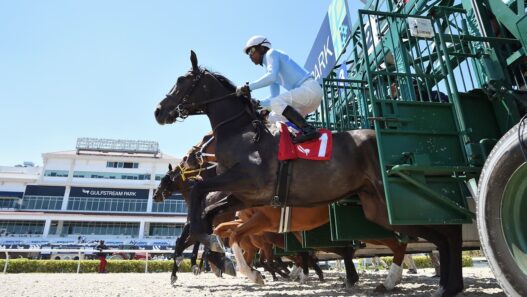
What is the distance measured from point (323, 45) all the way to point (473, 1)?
7.97 metres

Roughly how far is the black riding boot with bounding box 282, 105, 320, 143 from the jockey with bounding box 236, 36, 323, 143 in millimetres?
87

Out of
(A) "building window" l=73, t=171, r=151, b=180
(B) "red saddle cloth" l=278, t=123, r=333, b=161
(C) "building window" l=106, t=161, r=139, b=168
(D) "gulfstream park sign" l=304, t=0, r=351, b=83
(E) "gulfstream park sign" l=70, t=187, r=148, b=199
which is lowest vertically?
(B) "red saddle cloth" l=278, t=123, r=333, b=161

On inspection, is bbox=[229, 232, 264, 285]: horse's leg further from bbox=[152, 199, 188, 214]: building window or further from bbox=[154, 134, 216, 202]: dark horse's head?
bbox=[152, 199, 188, 214]: building window

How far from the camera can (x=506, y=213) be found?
7.97 feet

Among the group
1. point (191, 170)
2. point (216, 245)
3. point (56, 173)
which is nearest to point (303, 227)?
point (216, 245)

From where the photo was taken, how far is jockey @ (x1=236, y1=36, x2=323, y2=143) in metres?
4.79

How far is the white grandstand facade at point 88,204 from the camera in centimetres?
5216

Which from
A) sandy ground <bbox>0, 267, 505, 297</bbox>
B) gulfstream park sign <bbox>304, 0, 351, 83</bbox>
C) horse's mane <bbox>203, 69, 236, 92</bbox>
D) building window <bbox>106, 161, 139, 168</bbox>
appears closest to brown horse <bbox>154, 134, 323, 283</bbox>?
sandy ground <bbox>0, 267, 505, 297</bbox>

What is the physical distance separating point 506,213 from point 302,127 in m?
2.27

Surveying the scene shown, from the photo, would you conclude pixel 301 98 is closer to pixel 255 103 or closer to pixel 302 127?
pixel 255 103

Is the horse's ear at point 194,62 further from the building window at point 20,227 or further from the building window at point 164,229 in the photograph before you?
the building window at point 20,227

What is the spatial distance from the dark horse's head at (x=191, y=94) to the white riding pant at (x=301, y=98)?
0.65 metres

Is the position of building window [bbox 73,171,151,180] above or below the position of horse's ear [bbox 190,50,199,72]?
above

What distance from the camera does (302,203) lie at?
13.4 feet
